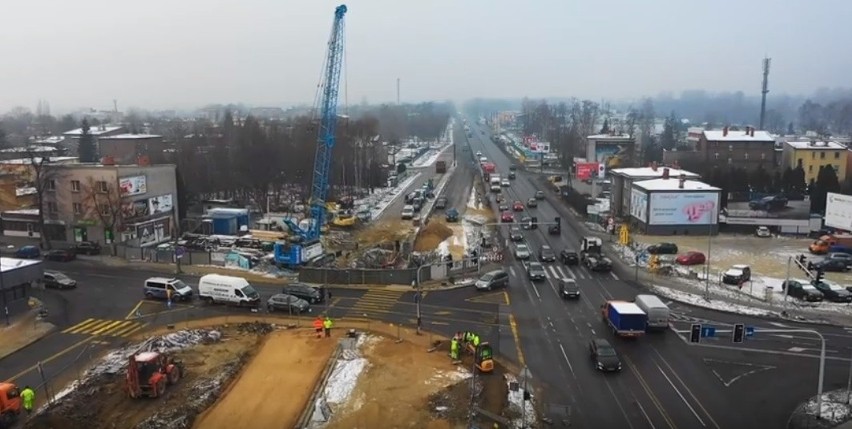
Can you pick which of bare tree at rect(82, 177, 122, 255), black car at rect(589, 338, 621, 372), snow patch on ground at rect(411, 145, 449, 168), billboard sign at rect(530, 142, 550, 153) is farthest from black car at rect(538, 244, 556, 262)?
billboard sign at rect(530, 142, 550, 153)

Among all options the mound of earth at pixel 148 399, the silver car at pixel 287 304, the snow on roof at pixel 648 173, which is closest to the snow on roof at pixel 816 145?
the snow on roof at pixel 648 173

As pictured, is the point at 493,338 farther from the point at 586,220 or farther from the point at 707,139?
the point at 707,139

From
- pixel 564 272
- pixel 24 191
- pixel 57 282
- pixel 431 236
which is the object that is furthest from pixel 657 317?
pixel 24 191

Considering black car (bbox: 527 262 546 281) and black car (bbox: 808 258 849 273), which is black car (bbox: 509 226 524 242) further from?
black car (bbox: 808 258 849 273)

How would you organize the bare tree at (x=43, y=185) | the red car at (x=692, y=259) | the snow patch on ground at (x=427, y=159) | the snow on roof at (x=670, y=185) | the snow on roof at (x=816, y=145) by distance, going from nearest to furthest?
1. the red car at (x=692, y=259)
2. the bare tree at (x=43, y=185)
3. the snow on roof at (x=670, y=185)
4. the snow on roof at (x=816, y=145)
5. the snow patch on ground at (x=427, y=159)

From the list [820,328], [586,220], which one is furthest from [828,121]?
[820,328]

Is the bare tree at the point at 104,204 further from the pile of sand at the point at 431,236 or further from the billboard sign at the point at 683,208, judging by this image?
the billboard sign at the point at 683,208
